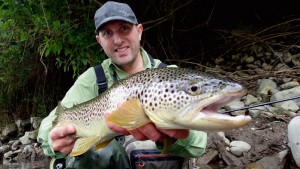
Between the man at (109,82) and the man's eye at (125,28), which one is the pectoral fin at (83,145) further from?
the man's eye at (125,28)

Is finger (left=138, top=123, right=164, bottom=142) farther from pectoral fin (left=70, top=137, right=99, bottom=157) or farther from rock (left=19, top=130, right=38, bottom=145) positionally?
rock (left=19, top=130, right=38, bottom=145)

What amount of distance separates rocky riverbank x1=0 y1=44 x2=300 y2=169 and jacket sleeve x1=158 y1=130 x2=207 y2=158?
1.70 m

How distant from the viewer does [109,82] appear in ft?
10.1

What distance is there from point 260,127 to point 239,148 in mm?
530

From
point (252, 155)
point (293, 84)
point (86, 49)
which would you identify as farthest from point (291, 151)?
point (86, 49)

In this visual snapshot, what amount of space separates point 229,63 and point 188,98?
5.30 meters

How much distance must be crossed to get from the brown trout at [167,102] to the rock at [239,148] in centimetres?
242

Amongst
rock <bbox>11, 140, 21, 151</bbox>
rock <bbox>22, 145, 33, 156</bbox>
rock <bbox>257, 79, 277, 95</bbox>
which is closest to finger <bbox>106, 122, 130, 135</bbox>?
rock <bbox>257, 79, 277, 95</bbox>

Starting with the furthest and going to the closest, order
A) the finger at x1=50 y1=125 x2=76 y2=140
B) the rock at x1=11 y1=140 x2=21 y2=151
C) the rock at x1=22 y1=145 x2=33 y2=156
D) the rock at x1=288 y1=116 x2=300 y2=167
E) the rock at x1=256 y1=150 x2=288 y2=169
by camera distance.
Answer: the rock at x1=11 y1=140 x2=21 y2=151 → the rock at x1=22 y1=145 x2=33 y2=156 → the rock at x1=256 y1=150 x2=288 y2=169 → the rock at x1=288 y1=116 x2=300 y2=167 → the finger at x1=50 y1=125 x2=76 y2=140

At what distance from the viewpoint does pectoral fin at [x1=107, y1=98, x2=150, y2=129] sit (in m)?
2.00

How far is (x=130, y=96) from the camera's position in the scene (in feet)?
7.03

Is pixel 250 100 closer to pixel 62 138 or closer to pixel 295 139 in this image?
pixel 295 139

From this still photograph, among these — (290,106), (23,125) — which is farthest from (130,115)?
(23,125)

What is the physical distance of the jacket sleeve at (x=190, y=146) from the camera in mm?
2477
